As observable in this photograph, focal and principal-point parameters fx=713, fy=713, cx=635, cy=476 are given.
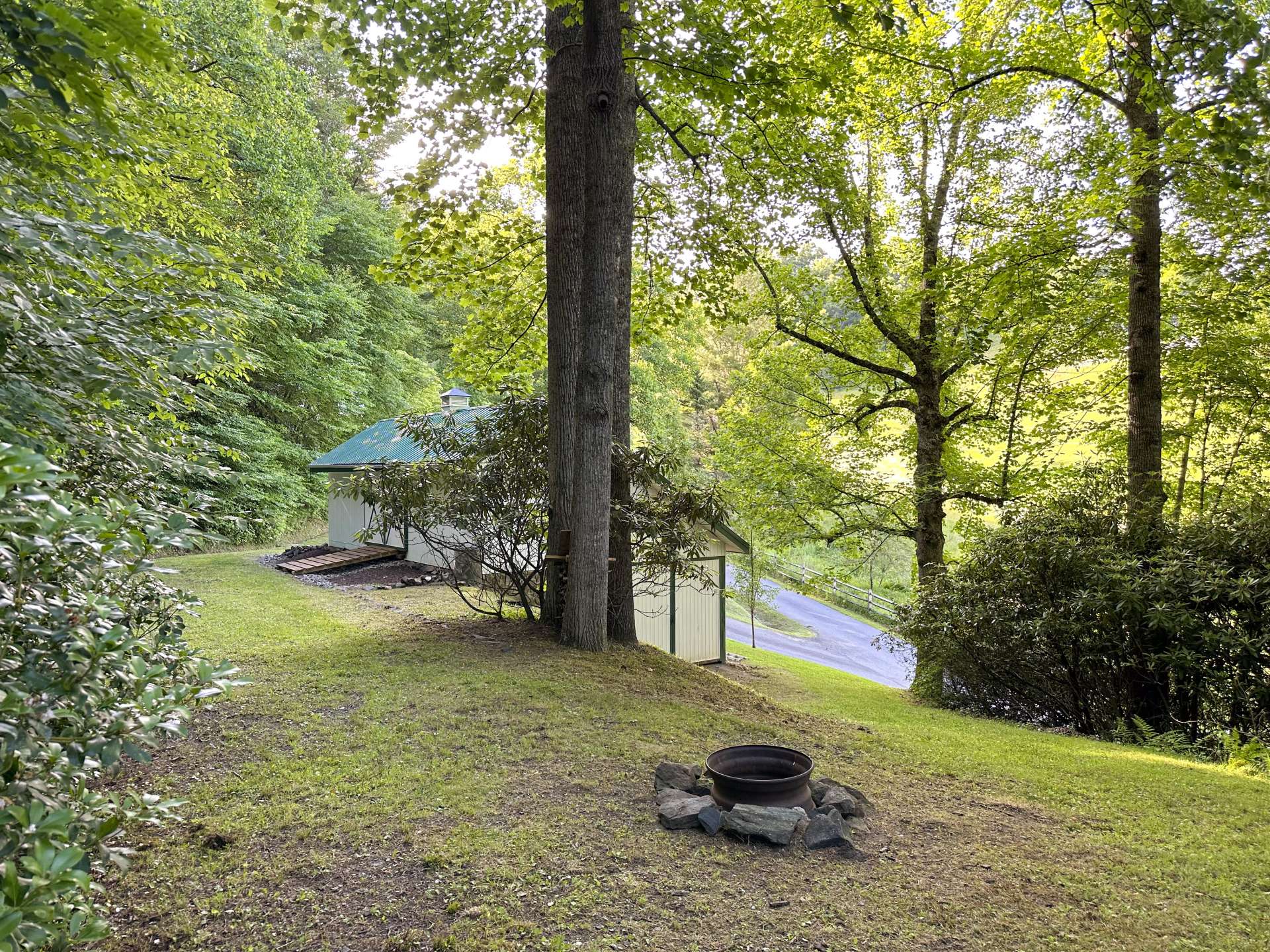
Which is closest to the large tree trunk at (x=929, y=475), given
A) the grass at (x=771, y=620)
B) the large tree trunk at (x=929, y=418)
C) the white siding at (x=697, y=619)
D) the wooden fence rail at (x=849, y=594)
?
the large tree trunk at (x=929, y=418)

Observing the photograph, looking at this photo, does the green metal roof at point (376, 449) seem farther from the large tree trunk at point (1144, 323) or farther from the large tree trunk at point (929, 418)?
the large tree trunk at point (1144, 323)

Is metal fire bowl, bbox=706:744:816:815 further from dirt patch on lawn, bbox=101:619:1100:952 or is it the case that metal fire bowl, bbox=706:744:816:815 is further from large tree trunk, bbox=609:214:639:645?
large tree trunk, bbox=609:214:639:645

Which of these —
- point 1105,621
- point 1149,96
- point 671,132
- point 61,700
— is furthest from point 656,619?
point 61,700

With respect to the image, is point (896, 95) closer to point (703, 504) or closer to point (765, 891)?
point (703, 504)

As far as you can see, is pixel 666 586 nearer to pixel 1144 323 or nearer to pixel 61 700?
pixel 1144 323

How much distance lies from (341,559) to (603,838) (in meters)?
13.8

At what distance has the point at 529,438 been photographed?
7.99 meters

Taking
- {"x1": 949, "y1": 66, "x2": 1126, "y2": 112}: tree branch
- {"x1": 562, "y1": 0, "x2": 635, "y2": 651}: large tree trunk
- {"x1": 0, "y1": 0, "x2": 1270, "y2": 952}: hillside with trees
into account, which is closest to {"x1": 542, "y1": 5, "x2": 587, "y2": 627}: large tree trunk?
{"x1": 0, "y1": 0, "x2": 1270, "y2": 952}: hillside with trees

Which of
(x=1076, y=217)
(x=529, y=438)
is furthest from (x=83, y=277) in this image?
(x=1076, y=217)

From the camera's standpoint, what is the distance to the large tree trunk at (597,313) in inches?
260

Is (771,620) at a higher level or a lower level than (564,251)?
lower

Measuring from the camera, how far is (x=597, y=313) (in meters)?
6.68

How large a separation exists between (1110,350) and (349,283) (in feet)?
74.5

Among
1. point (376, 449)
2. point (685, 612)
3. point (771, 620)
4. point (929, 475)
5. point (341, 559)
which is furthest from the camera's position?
point (771, 620)
